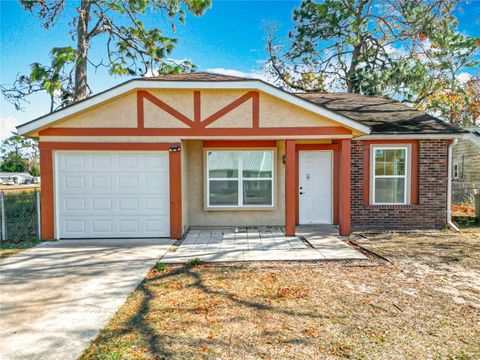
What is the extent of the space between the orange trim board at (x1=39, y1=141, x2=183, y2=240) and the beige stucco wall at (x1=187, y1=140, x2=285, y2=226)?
1.49m

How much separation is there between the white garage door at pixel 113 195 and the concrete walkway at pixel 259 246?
129 centimetres

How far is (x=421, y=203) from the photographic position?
9594mm

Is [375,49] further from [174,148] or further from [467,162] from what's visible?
[174,148]

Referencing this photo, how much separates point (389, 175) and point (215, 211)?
5.53 meters

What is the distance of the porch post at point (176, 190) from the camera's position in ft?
27.0

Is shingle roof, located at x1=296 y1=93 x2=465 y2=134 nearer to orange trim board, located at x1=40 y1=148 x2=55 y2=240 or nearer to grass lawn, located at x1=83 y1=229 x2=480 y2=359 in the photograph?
grass lawn, located at x1=83 y1=229 x2=480 y2=359

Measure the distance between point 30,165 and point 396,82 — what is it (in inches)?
3206

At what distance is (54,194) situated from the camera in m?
8.16

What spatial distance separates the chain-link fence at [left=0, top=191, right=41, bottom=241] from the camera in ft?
27.7

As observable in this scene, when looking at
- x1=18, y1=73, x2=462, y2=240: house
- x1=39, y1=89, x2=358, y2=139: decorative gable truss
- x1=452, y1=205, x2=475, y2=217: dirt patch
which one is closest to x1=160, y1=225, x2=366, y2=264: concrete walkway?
x1=18, y1=73, x2=462, y2=240: house

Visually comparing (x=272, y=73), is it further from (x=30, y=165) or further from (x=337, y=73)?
(x=30, y=165)

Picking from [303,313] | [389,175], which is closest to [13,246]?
[303,313]

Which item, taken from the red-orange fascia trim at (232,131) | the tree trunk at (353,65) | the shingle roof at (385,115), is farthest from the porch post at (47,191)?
the tree trunk at (353,65)

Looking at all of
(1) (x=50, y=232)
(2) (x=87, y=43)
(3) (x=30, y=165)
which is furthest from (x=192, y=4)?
(3) (x=30, y=165)
